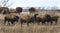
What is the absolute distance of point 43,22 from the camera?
18.4m

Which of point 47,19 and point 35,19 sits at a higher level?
point 35,19

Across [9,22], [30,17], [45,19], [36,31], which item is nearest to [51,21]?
[45,19]

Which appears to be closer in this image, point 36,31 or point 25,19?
point 36,31

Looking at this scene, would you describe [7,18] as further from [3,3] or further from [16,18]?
[3,3]

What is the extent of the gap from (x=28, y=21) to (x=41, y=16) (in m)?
1.88

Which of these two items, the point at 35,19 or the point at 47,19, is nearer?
the point at 35,19

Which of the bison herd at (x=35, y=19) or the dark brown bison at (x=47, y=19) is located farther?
the dark brown bison at (x=47, y=19)

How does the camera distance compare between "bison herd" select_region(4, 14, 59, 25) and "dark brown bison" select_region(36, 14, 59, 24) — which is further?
"dark brown bison" select_region(36, 14, 59, 24)

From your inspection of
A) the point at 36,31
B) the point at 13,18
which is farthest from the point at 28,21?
the point at 36,31

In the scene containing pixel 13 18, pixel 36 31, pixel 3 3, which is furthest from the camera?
pixel 13 18

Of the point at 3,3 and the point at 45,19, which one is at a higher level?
the point at 3,3

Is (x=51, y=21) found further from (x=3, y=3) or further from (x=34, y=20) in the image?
(x=3, y=3)

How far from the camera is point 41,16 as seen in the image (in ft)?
61.9

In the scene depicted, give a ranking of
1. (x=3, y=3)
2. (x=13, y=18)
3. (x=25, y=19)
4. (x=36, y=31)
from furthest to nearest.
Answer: (x=13, y=18), (x=25, y=19), (x=3, y=3), (x=36, y=31)
